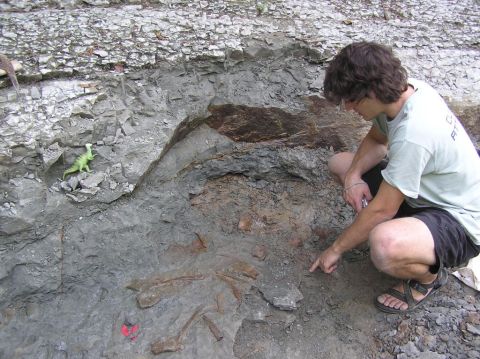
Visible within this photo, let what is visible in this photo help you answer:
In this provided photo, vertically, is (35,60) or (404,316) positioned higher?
(35,60)

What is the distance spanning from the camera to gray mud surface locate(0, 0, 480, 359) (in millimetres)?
2242

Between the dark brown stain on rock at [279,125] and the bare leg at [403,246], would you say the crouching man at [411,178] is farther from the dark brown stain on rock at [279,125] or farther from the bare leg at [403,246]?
the dark brown stain on rock at [279,125]

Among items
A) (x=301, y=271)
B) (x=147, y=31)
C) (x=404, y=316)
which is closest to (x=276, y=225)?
(x=301, y=271)

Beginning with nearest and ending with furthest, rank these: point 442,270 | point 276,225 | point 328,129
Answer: point 442,270, point 276,225, point 328,129

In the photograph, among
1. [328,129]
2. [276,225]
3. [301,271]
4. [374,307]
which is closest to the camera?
[374,307]

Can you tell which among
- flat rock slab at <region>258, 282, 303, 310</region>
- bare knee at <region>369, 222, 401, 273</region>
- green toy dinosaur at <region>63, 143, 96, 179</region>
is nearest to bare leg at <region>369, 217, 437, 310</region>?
bare knee at <region>369, 222, 401, 273</region>

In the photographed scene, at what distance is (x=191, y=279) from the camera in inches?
97.3

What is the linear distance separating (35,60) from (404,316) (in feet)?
8.55

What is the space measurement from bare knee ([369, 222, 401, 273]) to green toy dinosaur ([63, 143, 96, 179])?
62.5 inches

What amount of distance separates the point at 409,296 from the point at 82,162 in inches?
75.2

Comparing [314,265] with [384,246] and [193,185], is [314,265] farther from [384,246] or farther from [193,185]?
[193,185]

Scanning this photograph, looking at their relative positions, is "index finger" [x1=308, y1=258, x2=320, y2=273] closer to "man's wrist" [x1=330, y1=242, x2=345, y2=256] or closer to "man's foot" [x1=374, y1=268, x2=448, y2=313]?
"man's wrist" [x1=330, y1=242, x2=345, y2=256]

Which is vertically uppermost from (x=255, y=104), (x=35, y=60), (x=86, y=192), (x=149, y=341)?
(x=35, y=60)

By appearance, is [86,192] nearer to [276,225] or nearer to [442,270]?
[276,225]
